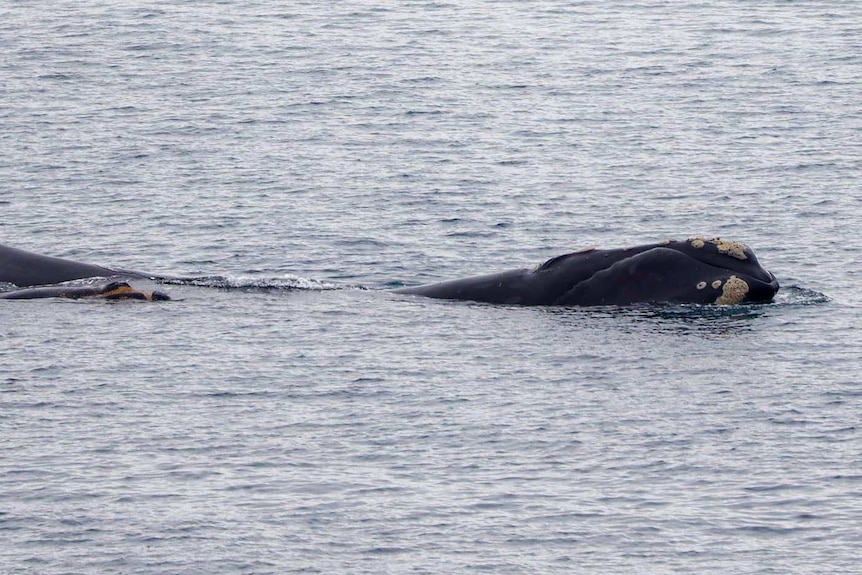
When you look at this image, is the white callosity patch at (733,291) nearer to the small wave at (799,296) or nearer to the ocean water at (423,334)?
the ocean water at (423,334)

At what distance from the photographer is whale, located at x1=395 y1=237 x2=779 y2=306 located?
3897 cm

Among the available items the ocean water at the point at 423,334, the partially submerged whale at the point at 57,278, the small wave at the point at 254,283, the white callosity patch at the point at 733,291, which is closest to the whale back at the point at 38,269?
the partially submerged whale at the point at 57,278

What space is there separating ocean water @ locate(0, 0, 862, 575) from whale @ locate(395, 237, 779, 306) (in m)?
0.52

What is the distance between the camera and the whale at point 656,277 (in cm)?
3897

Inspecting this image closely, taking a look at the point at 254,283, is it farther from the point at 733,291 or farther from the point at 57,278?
the point at 733,291

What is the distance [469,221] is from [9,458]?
84.5 feet

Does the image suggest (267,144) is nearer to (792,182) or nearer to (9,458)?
(792,182)

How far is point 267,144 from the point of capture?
222 ft

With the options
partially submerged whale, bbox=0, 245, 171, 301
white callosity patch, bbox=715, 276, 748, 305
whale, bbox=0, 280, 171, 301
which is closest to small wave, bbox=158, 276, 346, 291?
partially submerged whale, bbox=0, 245, 171, 301

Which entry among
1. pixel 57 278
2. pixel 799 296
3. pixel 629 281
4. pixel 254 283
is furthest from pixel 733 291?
pixel 57 278

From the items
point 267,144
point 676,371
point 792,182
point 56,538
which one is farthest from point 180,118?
point 56,538

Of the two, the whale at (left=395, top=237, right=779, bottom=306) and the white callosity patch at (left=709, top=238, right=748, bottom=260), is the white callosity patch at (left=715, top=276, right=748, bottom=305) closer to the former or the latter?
the whale at (left=395, top=237, right=779, bottom=306)

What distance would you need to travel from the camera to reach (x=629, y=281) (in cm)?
3962

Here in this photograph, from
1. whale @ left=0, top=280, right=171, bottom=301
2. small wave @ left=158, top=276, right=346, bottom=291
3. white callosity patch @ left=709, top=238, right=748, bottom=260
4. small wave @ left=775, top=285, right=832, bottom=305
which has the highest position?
white callosity patch @ left=709, top=238, right=748, bottom=260
